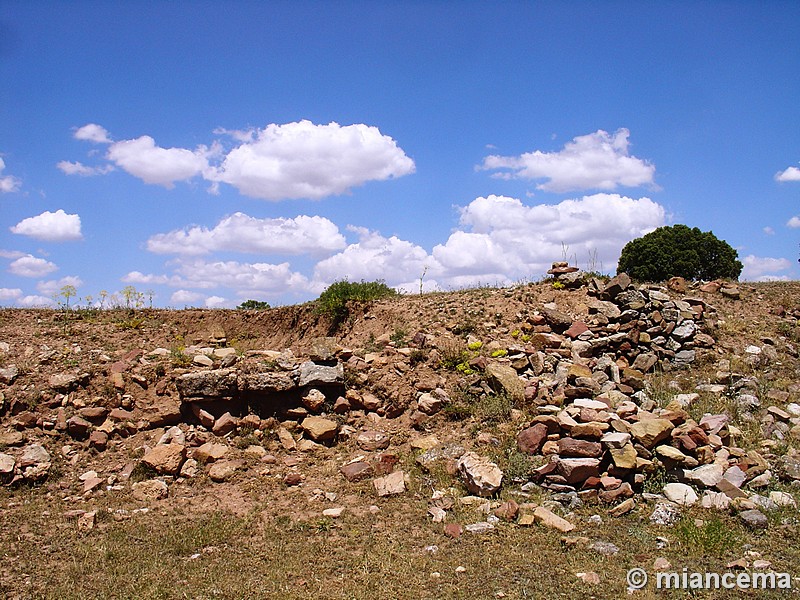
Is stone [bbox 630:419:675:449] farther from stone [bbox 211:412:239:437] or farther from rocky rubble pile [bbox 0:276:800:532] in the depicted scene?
stone [bbox 211:412:239:437]

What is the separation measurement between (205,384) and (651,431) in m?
6.42

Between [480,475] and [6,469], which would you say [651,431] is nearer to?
[480,475]

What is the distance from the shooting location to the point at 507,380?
920 centimetres

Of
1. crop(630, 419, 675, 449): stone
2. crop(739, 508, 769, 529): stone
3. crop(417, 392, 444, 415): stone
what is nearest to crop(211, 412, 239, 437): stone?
crop(417, 392, 444, 415): stone

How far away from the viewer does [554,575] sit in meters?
5.15

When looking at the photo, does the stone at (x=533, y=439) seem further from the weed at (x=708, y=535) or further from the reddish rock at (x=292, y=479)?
the reddish rock at (x=292, y=479)

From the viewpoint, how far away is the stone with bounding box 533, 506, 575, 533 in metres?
6.04

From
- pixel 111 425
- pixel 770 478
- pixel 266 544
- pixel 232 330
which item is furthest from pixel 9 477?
pixel 770 478

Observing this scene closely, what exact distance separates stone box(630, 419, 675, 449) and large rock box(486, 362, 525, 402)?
186cm

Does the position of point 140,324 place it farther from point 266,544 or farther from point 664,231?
point 664,231

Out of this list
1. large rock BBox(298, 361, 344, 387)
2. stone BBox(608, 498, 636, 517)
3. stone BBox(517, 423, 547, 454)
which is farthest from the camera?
large rock BBox(298, 361, 344, 387)

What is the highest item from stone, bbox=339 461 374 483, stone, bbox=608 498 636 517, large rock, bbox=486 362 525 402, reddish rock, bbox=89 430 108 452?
large rock, bbox=486 362 525 402

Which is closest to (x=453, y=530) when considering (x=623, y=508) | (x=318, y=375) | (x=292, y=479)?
(x=623, y=508)

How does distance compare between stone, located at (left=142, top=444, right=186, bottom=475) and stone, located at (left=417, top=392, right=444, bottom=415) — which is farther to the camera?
stone, located at (left=417, top=392, right=444, bottom=415)
